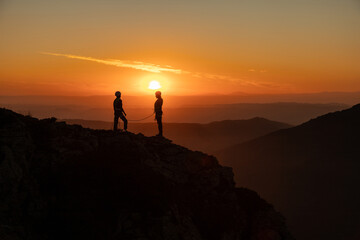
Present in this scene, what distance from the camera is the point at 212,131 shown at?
5236 inches

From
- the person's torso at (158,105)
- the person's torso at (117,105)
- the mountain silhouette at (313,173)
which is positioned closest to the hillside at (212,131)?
the mountain silhouette at (313,173)

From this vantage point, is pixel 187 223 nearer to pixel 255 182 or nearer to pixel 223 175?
pixel 223 175

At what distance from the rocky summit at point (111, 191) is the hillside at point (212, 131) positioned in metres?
91.9

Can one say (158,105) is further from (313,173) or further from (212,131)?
(212,131)

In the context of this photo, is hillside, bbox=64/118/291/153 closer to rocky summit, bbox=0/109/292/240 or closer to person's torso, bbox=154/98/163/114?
person's torso, bbox=154/98/163/114

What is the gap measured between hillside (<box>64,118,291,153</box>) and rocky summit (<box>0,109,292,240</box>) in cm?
9188

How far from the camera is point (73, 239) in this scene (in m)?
14.1

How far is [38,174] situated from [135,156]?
4.67 meters

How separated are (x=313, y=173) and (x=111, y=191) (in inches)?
1540

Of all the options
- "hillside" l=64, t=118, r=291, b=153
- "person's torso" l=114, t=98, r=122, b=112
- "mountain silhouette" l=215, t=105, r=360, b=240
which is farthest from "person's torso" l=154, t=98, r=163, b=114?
"hillside" l=64, t=118, r=291, b=153

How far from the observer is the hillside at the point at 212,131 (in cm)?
11894

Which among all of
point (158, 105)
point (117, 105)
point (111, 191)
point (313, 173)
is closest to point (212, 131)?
point (313, 173)

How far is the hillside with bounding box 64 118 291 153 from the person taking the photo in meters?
119

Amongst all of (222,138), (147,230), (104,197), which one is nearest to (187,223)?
(147,230)
